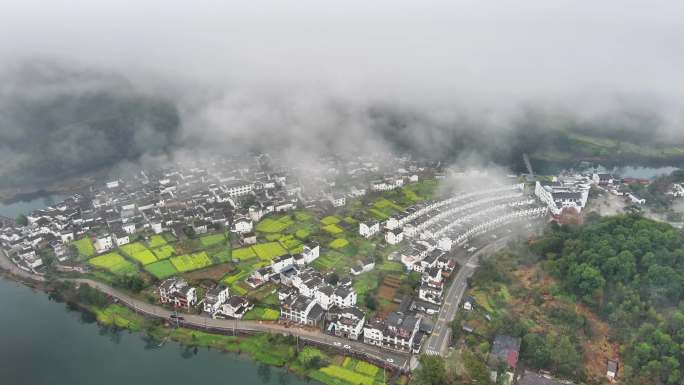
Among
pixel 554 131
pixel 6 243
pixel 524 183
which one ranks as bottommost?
pixel 6 243

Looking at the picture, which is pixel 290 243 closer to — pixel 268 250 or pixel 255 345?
pixel 268 250

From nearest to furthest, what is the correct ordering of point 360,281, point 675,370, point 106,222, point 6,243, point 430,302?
point 675,370
point 430,302
point 360,281
point 6,243
point 106,222

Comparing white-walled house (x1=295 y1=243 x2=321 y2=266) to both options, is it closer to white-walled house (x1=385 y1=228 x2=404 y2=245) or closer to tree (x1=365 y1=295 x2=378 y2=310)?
white-walled house (x1=385 y1=228 x2=404 y2=245)

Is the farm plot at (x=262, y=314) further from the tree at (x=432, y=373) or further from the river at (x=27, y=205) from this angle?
the river at (x=27, y=205)

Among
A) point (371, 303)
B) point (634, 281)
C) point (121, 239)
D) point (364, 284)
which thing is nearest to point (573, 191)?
point (634, 281)

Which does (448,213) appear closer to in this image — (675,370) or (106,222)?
(675,370)

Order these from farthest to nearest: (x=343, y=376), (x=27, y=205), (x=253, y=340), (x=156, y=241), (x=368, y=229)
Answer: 1. (x=27, y=205)
2. (x=368, y=229)
3. (x=156, y=241)
4. (x=253, y=340)
5. (x=343, y=376)

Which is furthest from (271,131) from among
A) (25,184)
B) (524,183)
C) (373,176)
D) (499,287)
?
(499,287)
